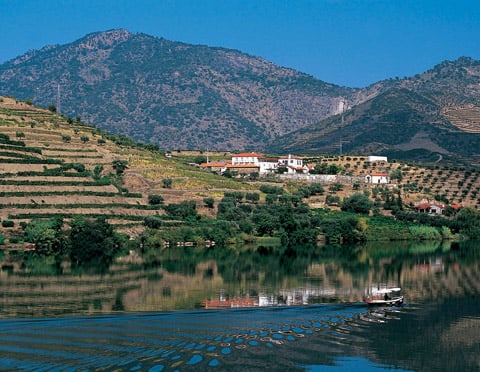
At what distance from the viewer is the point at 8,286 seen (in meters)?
47.5

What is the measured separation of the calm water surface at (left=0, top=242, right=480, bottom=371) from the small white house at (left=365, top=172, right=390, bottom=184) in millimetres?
56468

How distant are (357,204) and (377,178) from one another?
20.7 metres

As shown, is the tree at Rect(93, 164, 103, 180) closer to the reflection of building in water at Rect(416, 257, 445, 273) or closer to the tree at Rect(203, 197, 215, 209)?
the tree at Rect(203, 197, 215, 209)

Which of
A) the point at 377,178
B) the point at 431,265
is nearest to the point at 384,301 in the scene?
the point at 431,265

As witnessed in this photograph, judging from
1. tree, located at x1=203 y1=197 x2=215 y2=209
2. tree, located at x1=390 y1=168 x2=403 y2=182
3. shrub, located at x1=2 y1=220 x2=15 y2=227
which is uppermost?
tree, located at x1=390 y1=168 x2=403 y2=182

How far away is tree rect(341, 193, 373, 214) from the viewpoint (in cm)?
9656

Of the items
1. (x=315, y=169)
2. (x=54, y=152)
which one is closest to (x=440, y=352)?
(x=54, y=152)

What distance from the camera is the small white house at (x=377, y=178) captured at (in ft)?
379

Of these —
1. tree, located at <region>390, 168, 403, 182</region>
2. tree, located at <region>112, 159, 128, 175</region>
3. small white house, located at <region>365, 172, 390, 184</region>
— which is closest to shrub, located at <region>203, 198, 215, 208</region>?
tree, located at <region>112, 159, 128, 175</region>

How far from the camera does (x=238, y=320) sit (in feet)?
115

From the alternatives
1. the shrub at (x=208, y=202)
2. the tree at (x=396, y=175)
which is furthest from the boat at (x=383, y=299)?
the tree at (x=396, y=175)

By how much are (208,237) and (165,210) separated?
243 inches

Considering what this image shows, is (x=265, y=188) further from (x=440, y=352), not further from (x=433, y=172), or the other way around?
(x=440, y=352)

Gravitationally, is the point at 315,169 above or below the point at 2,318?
above
